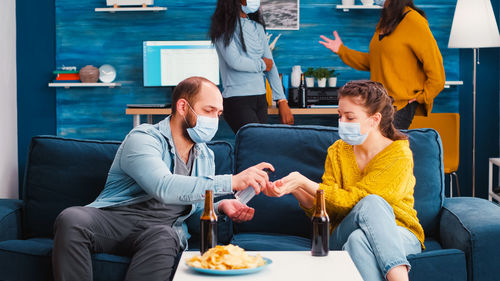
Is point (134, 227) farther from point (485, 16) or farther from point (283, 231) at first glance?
point (485, 16)

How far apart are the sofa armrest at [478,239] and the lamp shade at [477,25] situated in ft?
8.26

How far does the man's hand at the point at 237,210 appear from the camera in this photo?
2.19 metres

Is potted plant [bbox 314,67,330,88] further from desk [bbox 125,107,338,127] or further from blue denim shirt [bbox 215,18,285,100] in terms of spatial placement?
blue denim shirt [bbox 215,18,285,100]

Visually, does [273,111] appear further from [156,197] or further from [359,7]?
[156,197]

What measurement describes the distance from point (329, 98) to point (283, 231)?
2440 mm

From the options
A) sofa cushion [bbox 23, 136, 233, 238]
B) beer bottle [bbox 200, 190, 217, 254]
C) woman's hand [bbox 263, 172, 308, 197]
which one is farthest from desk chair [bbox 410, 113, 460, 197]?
beer bottle [bbox 200, 190, 217, 254]

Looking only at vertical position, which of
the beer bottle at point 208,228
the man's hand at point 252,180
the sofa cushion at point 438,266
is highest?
the man's hand at point 252,180

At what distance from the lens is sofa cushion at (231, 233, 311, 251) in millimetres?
2355

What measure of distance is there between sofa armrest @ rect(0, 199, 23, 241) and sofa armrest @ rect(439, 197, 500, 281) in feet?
6.00

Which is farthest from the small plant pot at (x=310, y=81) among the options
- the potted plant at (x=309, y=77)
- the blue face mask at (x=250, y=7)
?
the blue face mask at (x=250, y=7)

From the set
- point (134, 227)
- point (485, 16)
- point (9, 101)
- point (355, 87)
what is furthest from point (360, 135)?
point (9, 101)

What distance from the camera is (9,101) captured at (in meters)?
5.02

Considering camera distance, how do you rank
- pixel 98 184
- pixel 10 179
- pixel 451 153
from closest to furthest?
pixel 98 184, pixel 451 153, pixel 10 179

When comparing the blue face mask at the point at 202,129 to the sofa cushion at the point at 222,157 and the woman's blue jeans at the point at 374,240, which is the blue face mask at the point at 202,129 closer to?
the sofa cushion at the point at 222,157
